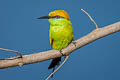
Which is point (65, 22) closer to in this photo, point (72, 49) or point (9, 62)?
point (72, 49)

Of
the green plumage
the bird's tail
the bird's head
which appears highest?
the bird's head

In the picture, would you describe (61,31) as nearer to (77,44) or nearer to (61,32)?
(61,32)

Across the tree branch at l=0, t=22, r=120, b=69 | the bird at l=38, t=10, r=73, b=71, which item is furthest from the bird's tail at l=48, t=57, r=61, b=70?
the tree branch at l=0, t=22, r=120, b=69

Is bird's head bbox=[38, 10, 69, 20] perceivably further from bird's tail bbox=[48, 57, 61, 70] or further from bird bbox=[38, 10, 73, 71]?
bird's tail bbox=[48, 57, 61, 70]

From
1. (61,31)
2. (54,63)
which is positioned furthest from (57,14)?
(54,63)

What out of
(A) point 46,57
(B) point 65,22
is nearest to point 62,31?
(B) point 65,22

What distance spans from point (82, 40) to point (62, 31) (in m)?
0.13

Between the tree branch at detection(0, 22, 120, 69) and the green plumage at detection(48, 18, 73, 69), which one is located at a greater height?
the green plumage at detection(48, 18, 73, 69)

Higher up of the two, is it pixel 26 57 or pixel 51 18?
pixel 51 18

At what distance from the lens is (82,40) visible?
23.9 inches

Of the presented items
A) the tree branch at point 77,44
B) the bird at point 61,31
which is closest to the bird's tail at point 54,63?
the bird at point 61,31

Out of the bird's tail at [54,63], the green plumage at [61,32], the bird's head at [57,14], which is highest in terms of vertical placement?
the bird's head at [57,14]

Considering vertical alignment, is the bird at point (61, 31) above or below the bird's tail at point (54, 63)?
above

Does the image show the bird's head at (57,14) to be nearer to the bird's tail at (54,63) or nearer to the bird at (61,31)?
the bird at (61,31)
